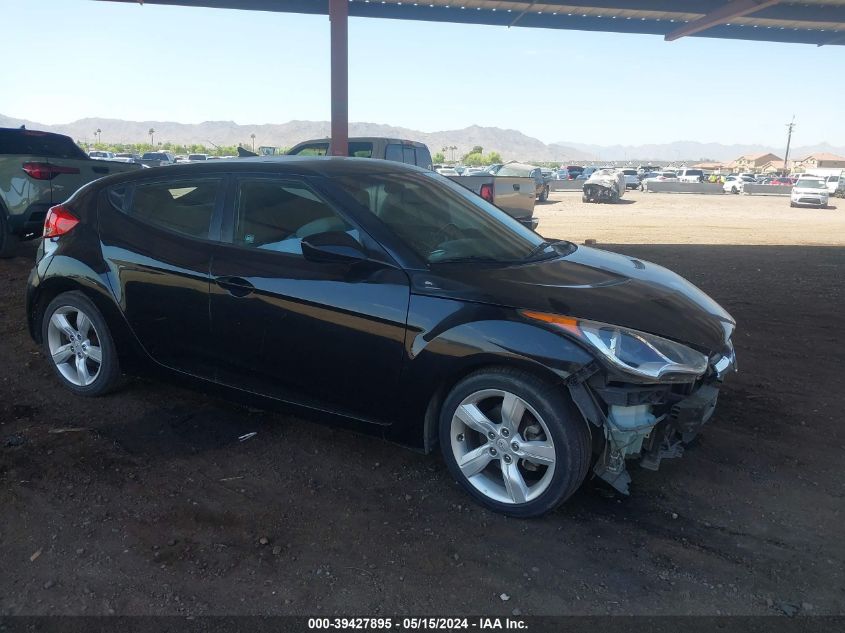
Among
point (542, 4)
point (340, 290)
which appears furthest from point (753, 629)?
point (542, 4)

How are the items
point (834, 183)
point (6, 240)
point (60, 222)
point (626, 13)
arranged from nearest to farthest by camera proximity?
point (60, 222)
point (6, 240)
point (626, 13)
point (834, 183)

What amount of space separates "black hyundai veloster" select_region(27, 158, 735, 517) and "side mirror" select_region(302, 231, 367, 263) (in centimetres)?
1

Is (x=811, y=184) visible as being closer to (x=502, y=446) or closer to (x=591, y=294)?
(x=591, y=294)

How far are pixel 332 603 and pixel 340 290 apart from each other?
58.5 inches

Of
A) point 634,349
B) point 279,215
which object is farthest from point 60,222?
point 634,349

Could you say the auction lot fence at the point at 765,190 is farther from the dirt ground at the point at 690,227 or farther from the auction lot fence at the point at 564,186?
the dirt ground at the point at 690,227

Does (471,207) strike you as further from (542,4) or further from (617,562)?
(542,4)

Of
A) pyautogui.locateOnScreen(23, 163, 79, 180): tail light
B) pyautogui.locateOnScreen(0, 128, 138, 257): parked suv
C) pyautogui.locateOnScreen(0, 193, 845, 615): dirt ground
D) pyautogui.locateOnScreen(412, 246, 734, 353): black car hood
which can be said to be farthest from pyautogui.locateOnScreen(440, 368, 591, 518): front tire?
pyautogui.locateOnScreen(23, 163, 79, 180): tail light

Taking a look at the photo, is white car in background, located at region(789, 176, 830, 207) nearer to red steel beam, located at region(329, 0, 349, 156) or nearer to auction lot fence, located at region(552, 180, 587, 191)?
auction lot fence, located at region(552, 180, 587, 191)

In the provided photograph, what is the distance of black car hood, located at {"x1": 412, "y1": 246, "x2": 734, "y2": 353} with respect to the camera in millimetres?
3035

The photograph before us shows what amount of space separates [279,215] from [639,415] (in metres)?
2.19

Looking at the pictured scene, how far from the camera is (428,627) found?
7.90 ft

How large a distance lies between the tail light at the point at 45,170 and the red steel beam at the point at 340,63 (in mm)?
7390

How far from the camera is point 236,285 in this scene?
11.7 ft
